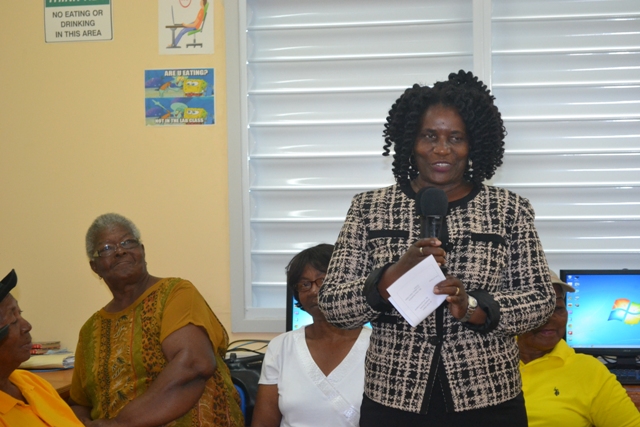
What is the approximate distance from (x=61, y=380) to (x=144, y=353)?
28.0 inches

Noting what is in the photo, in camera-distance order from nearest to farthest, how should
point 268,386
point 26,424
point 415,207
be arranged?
point 415,207 < point 26,424 < point 268,386

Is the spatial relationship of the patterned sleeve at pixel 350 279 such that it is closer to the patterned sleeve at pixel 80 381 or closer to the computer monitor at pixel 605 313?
the patterned sleeve at pixel 80 381

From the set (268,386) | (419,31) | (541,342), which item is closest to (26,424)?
(268,386)

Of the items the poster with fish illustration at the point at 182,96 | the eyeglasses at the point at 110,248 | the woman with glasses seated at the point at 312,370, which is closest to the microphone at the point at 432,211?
the woman with glasses seated at the point at 312,370

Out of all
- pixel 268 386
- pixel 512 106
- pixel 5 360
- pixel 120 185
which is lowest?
pixel 268 386

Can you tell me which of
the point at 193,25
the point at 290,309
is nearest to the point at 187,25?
the point at 193,25

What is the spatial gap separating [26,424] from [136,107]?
6.73ft

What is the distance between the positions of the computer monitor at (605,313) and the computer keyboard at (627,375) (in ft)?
0.19

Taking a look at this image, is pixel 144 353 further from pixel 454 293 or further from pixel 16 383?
pixel 454 293

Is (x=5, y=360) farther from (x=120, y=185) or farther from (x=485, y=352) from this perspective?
(x=120, y=185)

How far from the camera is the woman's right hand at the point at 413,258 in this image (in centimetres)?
148

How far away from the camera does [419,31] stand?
11.8 ft

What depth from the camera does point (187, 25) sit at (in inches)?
148

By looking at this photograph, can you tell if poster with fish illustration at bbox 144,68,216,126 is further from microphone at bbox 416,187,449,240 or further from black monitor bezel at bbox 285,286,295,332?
microphone at bbox 416,187,449,240
